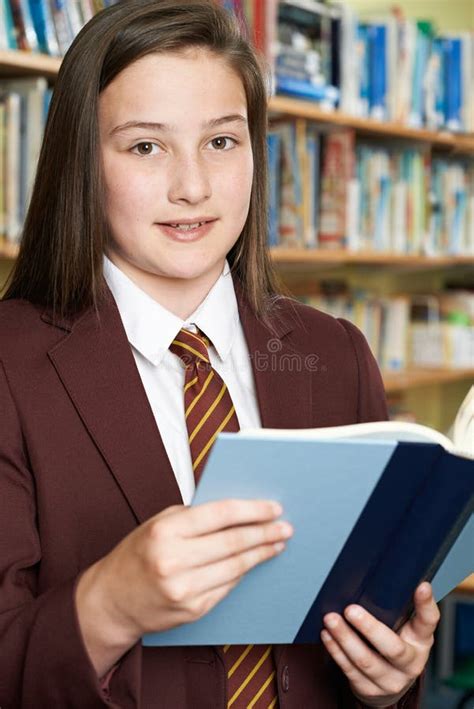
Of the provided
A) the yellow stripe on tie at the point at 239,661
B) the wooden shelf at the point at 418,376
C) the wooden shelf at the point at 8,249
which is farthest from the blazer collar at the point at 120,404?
the wooden shelf at the point at 418,376

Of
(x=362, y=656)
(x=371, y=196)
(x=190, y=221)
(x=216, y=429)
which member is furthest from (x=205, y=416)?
(x=371, y=196)

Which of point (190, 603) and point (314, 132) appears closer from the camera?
point (190, 603)

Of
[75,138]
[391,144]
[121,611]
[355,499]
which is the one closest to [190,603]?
[121,611]

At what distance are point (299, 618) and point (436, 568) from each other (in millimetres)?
164

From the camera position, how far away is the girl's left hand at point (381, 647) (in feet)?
3.80

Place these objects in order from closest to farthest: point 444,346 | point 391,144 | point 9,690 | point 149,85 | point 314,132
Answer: point 9,690 < point 149,85 < point 314,132 < point 391,144 < point 444,346

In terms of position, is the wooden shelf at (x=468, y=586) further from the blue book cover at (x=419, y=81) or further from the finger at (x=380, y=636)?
the blue book cover at (x=419, y=81)

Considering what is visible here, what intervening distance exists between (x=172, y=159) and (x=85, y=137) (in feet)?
0.35

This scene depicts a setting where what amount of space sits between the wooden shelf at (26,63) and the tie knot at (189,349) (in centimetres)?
128

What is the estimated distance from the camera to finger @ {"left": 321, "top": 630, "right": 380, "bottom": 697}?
46.2 inches

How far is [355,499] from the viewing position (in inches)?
40.2

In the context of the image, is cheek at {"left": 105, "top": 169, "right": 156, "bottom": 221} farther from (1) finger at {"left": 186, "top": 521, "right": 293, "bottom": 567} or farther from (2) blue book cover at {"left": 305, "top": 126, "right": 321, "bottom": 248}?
(2) blue book cover at {"left": 305, "top": 126, "right": 321, "bottom": 248}

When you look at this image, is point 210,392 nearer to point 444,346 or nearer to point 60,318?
point 60,318

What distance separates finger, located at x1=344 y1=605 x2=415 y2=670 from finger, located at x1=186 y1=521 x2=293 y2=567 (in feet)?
0.68
